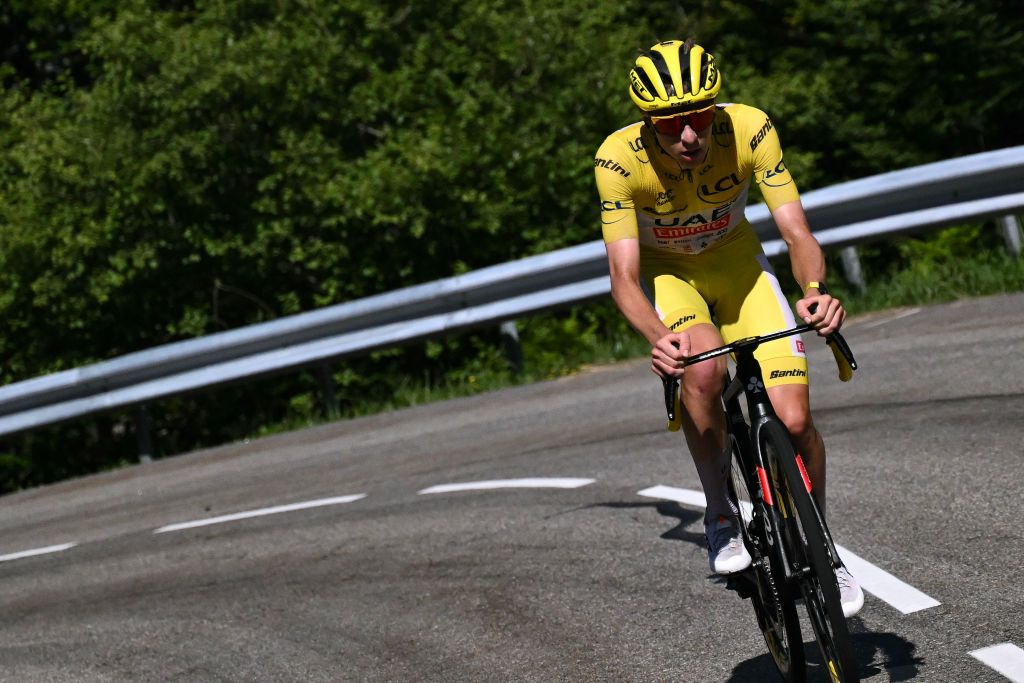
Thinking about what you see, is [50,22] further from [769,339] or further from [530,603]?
[769,339]

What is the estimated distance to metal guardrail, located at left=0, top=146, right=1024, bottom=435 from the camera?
41.4 feet

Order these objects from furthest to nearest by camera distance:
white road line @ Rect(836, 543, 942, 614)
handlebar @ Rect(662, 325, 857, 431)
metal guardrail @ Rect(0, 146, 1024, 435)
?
metal guardrail @ Rect(0, 146, 1024, 435)
white road line @ Rect(836, 543, 942, 614)
handlebar @ Rect(662, 325, 857, 431)

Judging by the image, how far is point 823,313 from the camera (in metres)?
4.81

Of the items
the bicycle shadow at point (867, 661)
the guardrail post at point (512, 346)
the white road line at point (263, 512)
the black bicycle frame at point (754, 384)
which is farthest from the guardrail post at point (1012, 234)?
the black bicycle frame at point (754, 384)

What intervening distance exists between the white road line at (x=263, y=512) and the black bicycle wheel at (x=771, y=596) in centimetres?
438

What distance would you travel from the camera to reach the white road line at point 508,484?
876 centimetres

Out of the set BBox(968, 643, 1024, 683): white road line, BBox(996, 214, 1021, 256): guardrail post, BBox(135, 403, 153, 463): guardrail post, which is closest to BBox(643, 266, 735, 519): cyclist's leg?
BBox(968, 643, 1024, 683): white road line

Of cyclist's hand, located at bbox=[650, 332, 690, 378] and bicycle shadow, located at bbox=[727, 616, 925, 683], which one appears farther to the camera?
bicycle shadow, located at bbox=[727, 616, 925, 683]

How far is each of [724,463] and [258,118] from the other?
11.7 metres

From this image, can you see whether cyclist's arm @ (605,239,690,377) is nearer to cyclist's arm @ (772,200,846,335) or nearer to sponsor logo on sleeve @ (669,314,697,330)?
sponsor logo on sleeve @ (669,314,697,330)

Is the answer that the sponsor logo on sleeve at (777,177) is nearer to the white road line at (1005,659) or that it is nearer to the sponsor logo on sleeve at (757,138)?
the sponsor logo on sleeve at (757,138)

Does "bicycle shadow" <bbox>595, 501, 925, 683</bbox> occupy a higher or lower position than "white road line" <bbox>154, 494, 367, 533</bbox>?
lower

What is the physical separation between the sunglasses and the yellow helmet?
1.1 inches

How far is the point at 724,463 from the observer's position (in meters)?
5.65
